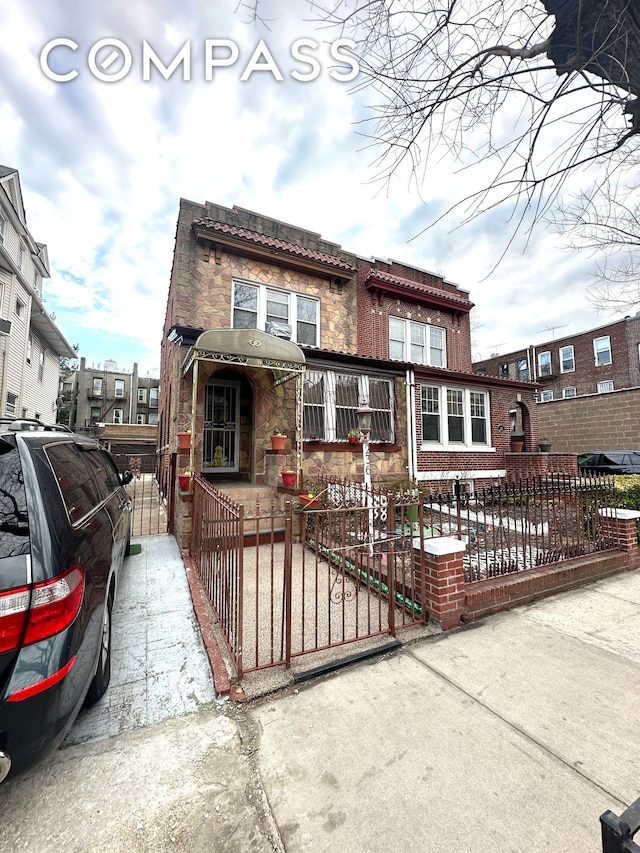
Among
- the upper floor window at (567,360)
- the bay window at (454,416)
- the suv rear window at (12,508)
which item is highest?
the upper floor window at (567,360)

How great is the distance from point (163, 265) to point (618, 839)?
1329 cm

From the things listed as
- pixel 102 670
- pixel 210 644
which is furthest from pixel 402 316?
pixel 102 670

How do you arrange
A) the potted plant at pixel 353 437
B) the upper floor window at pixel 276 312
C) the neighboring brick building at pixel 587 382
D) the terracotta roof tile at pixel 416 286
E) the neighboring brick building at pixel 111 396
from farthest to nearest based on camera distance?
the neighboring brick building at pixel 111 396 → the neighboring brick building at pixel 587 382 → the terracotta roof tile at pixel 416 286 → the upper floor window at pixel 276 312 → the potted plant at pixel 353 437

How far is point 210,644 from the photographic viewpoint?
3.12 m

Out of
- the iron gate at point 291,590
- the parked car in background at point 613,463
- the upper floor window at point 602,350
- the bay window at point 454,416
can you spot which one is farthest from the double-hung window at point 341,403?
the upper floor window at point 602,350

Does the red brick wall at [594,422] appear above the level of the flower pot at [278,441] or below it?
above

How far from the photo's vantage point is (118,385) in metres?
38.8

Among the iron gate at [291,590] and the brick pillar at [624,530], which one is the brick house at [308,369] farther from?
the brick pillar at [624,530]

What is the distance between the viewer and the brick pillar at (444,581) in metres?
3.44

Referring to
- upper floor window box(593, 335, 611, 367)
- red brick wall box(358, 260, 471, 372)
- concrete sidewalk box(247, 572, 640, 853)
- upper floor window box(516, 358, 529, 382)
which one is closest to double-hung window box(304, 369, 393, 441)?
red brick wall box(358, 260, 471, 372)

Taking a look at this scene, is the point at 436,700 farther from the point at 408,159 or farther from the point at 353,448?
the point at 353,448

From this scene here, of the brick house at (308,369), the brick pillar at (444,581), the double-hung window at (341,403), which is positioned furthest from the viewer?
the double-hung window at (341,403)

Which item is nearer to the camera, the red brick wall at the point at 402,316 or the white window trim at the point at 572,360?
the red brick wall at the point at 402,316

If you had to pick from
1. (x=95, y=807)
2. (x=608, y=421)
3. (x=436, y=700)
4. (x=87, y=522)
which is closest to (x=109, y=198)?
(x=87, y=522)
